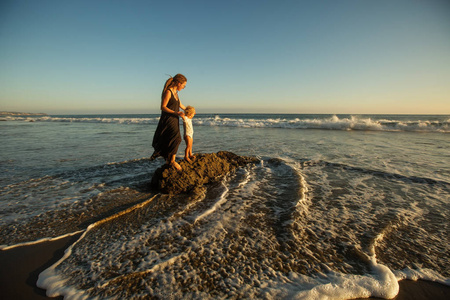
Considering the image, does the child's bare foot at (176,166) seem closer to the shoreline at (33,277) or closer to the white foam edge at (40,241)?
the white foam edge at (40,241)

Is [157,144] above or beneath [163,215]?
above

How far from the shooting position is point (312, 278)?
82.7 inches

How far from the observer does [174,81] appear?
14.0 feet

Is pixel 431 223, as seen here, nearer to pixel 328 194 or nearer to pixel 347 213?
pixel 347 213

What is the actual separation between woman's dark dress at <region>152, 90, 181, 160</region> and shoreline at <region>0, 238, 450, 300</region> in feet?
7.84

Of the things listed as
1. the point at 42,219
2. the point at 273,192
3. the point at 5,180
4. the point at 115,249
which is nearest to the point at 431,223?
the point at 273,192

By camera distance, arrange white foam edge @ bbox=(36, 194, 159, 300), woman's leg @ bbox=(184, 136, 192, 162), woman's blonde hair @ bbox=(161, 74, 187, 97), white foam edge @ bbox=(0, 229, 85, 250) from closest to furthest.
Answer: white foam edge @ bbox=(36, 194, 159, 300) → white foam edge @ bbox=(0, 229, 85, 250) → woman's blonde hair @ bbox=(161, 74, 187, 97) → woman's leg @ bbox=(184, 136, 192, 162)

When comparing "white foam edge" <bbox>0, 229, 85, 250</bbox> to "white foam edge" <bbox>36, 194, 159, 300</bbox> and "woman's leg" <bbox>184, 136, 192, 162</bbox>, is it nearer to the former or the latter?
"white foam edge" <bbox>36, 194, 159, 300</bbox>

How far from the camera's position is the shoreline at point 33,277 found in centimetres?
190

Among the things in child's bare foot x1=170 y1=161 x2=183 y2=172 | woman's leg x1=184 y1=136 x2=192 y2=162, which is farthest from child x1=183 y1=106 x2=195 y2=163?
child's bare foot x1=170 y1=161 x2=183 y2=172

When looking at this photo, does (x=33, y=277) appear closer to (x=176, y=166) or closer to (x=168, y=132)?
(x=176, y=166)

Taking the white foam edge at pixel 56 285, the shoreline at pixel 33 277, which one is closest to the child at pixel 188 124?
the shoreline at pixel 33 277

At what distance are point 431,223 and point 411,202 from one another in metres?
0.85

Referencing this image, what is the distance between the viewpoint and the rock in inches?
170
